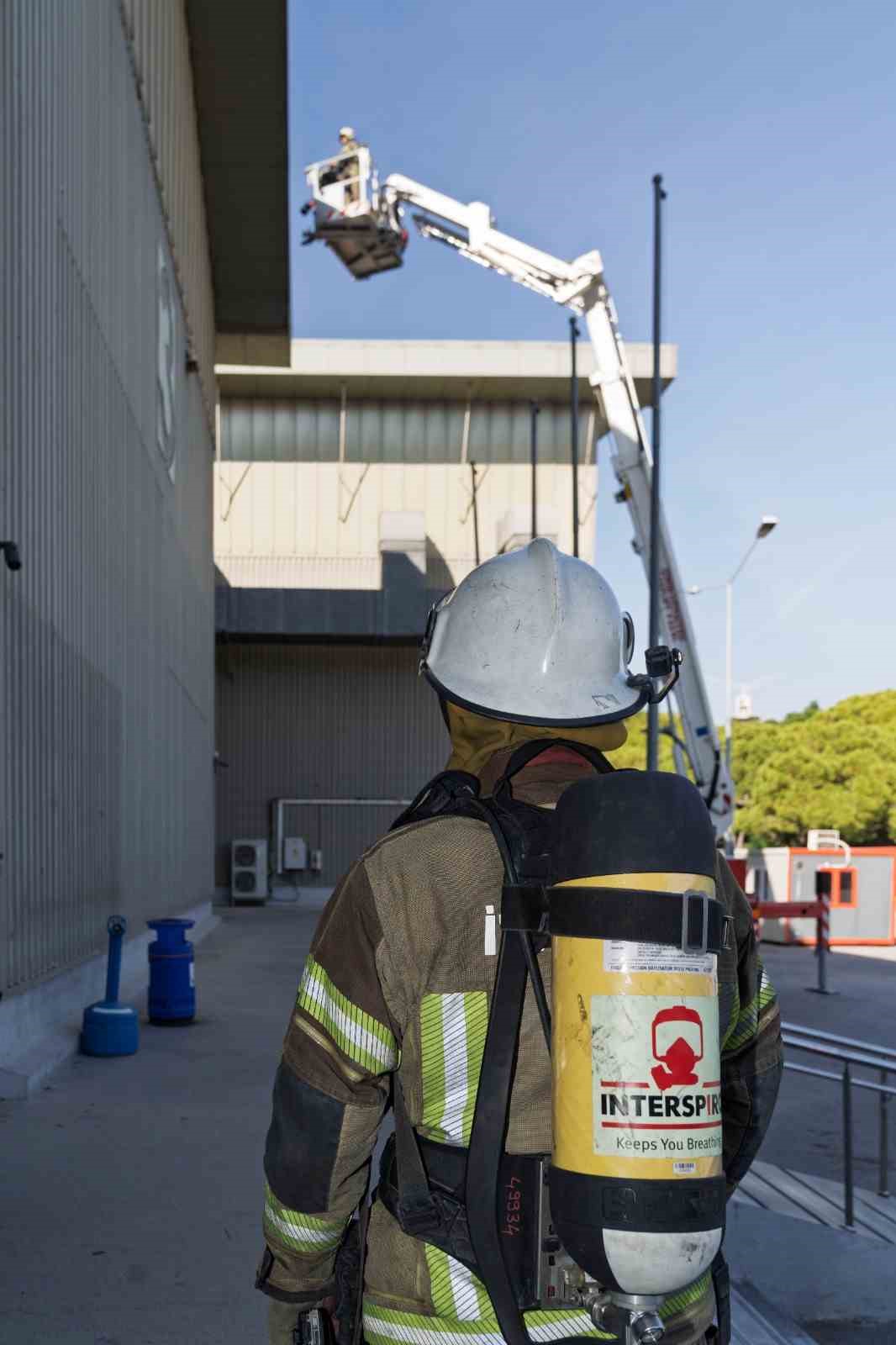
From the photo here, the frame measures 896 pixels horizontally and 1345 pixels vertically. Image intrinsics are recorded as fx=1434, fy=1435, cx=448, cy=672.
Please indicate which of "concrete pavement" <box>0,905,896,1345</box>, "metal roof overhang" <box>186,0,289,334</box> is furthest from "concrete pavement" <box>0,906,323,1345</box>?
"metal roof overhang" <box>186,0,289,334</box>

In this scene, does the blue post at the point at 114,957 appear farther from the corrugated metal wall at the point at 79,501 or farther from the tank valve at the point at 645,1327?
the tank valve at the point at 645,1327

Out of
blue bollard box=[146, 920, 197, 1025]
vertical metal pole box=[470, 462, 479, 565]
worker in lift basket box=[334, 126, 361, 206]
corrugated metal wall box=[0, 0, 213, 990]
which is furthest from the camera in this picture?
vertical metal pole box=[470, 462, 479, 565]

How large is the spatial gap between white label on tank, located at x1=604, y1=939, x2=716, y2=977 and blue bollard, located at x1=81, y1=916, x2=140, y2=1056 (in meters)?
8.82

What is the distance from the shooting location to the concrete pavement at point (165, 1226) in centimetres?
496

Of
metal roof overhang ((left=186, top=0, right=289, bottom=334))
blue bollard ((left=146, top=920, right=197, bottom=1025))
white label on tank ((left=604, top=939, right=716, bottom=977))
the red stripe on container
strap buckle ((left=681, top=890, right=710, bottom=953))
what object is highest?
metal roof overhang ((left=186, top=0, right=289, bottom=334))

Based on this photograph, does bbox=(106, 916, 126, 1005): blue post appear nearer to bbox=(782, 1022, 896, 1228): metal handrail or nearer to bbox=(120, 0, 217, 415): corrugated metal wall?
bbox=(782, 1022, 896, 1228): metal handrail

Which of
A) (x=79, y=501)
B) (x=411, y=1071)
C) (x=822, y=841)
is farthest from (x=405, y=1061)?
(x=822, y=841)

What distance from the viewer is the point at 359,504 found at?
123 ft

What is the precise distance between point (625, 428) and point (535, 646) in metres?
A: 20.8

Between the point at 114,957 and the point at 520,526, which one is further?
the point at 520,526

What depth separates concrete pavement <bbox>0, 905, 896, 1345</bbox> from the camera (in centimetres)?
496

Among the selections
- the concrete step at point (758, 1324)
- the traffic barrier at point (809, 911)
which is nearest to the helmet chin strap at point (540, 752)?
the concrete step at point (758, 1324)

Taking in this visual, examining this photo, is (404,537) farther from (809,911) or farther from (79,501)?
(79,501)

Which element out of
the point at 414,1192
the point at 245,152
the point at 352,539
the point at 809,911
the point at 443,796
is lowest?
the point at 809,911
